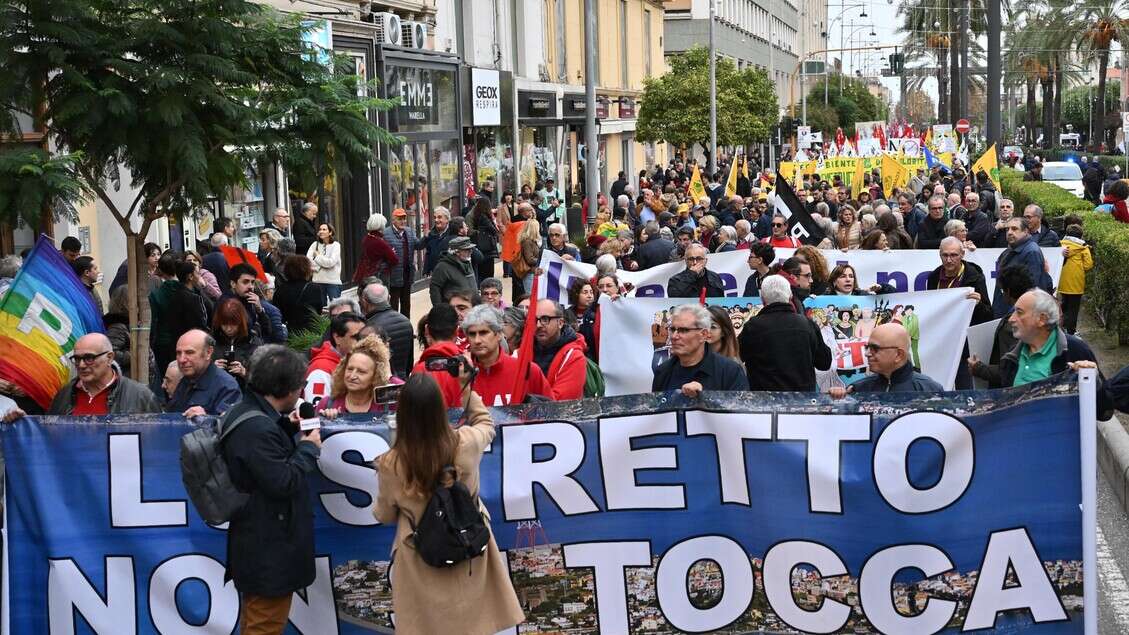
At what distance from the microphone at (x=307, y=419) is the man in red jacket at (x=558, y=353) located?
2000 mm

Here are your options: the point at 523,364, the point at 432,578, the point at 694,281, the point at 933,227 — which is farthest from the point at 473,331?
the point at 933,227

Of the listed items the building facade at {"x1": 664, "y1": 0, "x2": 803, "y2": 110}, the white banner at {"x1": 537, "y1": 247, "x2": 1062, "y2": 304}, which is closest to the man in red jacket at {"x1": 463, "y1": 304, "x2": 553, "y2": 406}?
the white banner at {"x1": 537, "y1": 247, "x2": 1062, "y2": 304}

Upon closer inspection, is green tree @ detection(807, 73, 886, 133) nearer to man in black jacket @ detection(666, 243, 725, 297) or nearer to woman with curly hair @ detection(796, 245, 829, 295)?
man in black jacket @ detection(666, 243, 725, 297)

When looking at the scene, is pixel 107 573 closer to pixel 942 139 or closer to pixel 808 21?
pixel 942 139

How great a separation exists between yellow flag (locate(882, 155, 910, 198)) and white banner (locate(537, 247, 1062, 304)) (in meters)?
13.5

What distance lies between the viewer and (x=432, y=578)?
545 cm

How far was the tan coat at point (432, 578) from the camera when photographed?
17.8 ft

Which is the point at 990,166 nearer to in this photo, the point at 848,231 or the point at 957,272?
the point at 848,231

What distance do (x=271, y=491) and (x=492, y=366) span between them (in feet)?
7.40

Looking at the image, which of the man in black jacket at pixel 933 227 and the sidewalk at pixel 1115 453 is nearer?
the sidewalk at pixel 1115 453

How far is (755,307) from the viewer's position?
414 inches

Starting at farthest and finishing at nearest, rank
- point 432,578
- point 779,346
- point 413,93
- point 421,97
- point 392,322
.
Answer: point 421,97 → point 413,93 → point 392,322 → point 779,346 → point 432,578

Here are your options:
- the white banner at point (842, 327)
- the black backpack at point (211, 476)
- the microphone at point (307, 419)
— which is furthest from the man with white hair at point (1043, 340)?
the black backpack at point (211, 476)

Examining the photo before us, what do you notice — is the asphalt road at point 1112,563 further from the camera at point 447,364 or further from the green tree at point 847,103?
the green tree at point 847,103
